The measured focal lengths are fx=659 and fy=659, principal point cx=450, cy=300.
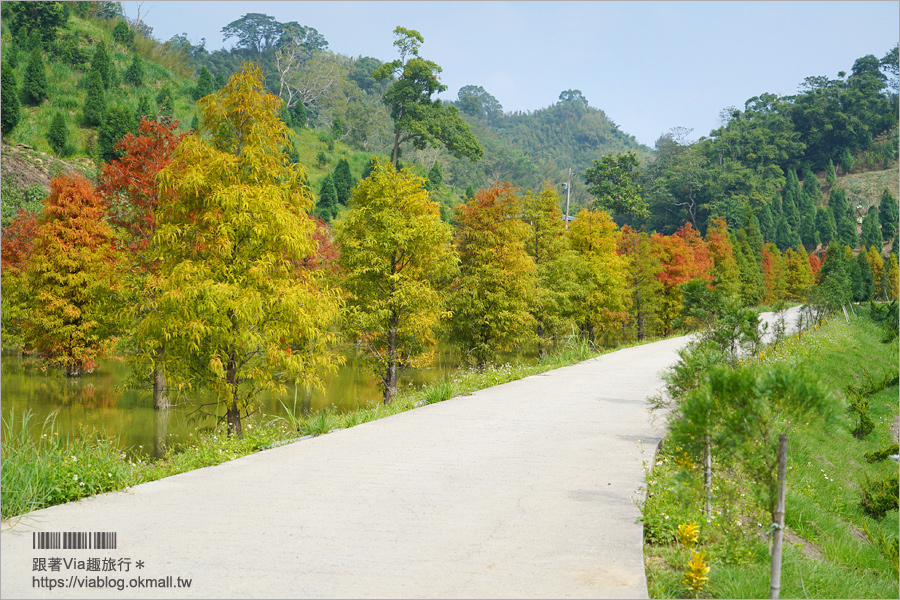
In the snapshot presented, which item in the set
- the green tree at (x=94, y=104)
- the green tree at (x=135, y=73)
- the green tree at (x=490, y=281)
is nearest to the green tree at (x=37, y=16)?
the green tree at (x=135, y=73)

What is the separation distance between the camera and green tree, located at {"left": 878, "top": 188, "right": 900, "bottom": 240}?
65.8 m

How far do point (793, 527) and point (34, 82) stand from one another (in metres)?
47.0

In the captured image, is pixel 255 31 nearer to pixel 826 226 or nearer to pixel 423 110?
pixel 423 110

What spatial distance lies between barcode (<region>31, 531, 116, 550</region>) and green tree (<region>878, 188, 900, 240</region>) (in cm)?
7601

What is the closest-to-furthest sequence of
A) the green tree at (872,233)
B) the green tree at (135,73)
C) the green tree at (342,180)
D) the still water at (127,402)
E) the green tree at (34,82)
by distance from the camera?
the still water at (127,402) < the green tree at (34,82) < the green tree at (342,180) < the green tree at (135,73) < the green tree at (872,233)

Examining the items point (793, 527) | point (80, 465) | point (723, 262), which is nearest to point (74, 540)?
point (80, 465)

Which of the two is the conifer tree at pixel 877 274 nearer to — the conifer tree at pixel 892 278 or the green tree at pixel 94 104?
the conifer tree at pixel 892 278

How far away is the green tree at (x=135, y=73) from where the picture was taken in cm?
4900

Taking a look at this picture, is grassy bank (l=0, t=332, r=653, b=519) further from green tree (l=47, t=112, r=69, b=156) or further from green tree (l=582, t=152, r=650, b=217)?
green tree (l=582, t=152, r=650, b=217)

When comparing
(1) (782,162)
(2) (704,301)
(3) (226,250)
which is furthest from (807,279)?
(3) (226,250)

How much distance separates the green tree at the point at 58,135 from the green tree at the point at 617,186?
44312 millimetres

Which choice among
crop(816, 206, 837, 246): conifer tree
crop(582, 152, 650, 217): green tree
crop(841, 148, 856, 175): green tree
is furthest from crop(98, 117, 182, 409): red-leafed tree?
crop(841, 148, 856, 175): green tree

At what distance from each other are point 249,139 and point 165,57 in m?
55.4

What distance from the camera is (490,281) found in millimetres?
19562
